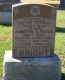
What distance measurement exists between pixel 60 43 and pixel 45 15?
414 centimetres

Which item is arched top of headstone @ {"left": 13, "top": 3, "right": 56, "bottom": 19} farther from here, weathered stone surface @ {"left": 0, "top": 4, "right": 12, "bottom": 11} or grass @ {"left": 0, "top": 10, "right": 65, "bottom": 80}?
weathered stone surface @ {"left": 0, "top": 4, "right": 12, "bottom": 11}

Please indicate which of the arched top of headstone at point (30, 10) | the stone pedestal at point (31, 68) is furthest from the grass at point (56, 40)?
the arched top of headstone at point (30, 10)

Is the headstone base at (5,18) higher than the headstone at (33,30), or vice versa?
the headstone at (33,30)

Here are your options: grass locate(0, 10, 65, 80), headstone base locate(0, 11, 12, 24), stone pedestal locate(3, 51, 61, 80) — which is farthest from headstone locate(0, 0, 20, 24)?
stone pedestal locate(3, 51, 61, 80)

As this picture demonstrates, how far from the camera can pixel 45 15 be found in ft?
22.3

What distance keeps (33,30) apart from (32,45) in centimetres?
33

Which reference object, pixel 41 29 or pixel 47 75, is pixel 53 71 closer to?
pixel 47 75

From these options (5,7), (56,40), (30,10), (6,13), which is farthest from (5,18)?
(30,10)

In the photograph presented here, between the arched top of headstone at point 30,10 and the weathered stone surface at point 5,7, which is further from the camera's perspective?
the weathered stone surface at point 5,7

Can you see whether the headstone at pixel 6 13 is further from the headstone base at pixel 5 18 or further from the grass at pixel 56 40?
the grass at pixel 56 40

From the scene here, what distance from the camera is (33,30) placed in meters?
6.86

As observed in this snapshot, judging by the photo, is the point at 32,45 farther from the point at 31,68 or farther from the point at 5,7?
the point at 5,7

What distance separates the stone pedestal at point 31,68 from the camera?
6804 millimetres

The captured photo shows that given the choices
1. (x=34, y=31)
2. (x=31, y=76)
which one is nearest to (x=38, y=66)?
(x=31, y=76)
